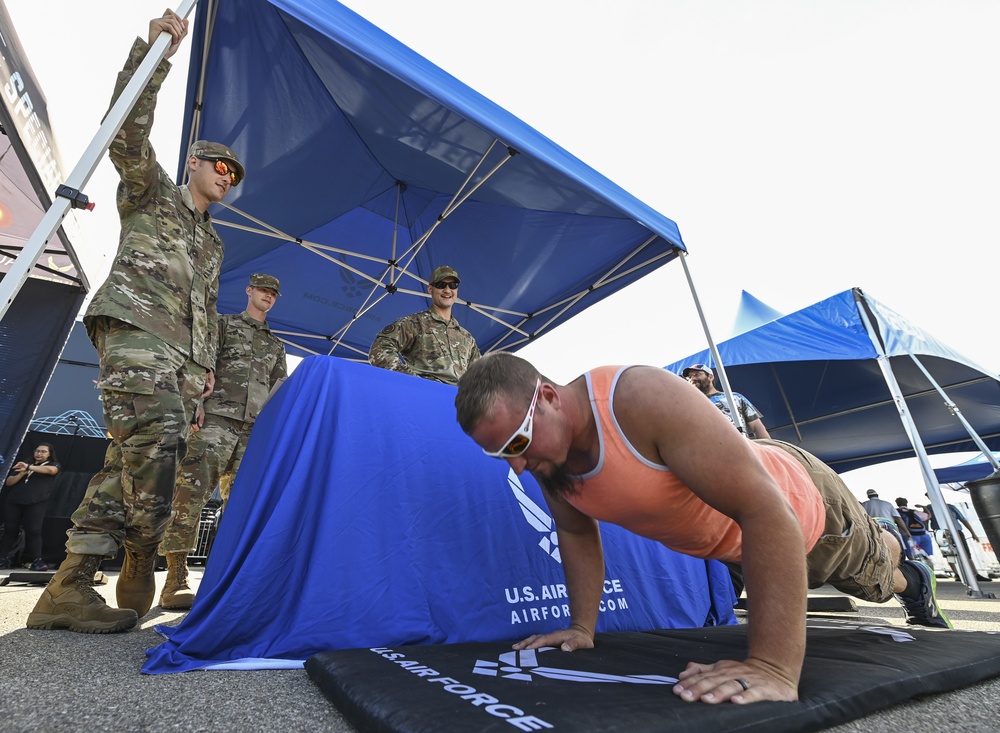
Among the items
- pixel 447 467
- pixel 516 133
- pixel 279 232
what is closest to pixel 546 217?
pixel 516 133

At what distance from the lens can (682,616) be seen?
1.82 meters

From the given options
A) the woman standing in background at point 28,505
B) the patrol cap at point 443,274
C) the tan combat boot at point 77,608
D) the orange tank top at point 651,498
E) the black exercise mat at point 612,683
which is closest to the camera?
the black exercise mat at point 612,683

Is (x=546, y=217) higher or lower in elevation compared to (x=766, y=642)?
higher

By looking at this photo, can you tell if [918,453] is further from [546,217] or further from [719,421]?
[719,421]

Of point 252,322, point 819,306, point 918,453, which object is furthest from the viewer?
point 819,306

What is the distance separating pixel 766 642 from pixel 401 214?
421 cm

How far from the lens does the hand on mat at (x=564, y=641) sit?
1186 mm

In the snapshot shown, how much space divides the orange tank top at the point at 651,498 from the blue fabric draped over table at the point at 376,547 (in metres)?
0.47

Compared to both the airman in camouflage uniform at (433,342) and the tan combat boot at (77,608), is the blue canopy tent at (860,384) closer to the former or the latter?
the airman in camouflage uniform at (433,342)

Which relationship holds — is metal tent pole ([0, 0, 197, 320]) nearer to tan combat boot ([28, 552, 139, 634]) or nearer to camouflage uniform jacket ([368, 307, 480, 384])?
tan combat boot ([28, 552, 139, 634])

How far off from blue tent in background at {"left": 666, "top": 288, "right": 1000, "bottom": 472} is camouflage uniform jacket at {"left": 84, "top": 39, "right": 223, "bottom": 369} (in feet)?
20.0

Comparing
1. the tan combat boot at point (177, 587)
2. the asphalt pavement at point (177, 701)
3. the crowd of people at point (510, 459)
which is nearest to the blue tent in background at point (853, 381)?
the crowd of people at point (510, 459)

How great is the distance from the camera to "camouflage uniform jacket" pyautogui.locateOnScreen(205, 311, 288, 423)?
2756mm

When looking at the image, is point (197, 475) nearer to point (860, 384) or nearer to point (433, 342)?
point (433, 342)
